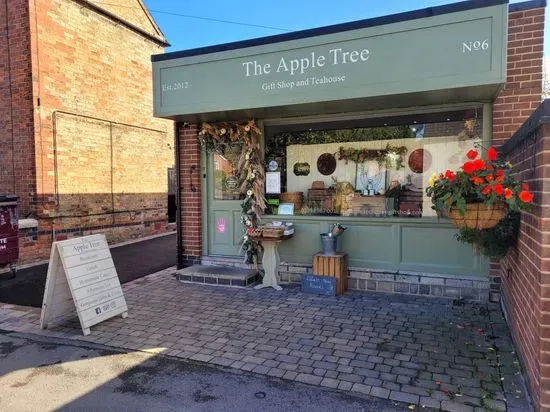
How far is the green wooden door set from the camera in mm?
6488

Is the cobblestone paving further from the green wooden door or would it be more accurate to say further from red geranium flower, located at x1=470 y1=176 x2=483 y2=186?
red geranium flower, located at x1=470 y1=176 x2=483 y2=186

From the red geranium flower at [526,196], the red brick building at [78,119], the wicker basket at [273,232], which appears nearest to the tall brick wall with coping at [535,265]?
the red geranium flower at [526,196]

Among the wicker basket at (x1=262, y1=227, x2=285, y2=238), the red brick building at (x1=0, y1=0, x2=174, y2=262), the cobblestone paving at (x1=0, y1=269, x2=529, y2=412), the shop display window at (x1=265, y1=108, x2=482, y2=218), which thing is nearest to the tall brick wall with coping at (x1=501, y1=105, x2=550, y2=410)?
the cobblestone paving at (x1=0, y1=269, x2=529, y2=412)

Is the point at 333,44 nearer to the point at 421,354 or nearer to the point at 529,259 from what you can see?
the point at 529,259

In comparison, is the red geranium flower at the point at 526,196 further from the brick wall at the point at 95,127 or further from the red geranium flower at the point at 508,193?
the brick wall at the point at 95,127

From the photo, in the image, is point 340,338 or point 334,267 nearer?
point 340,338

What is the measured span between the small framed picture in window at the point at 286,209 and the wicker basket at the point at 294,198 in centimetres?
5

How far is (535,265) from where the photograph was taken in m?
2.75

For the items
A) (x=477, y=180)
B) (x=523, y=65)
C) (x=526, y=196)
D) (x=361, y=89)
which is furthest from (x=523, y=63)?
(x=526, y=196)

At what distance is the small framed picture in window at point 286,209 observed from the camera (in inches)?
247

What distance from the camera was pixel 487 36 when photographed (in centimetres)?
412

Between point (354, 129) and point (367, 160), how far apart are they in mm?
474

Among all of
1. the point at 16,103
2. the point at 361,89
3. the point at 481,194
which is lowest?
the point at 481,194

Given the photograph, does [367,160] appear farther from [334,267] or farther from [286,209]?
[334,267]
